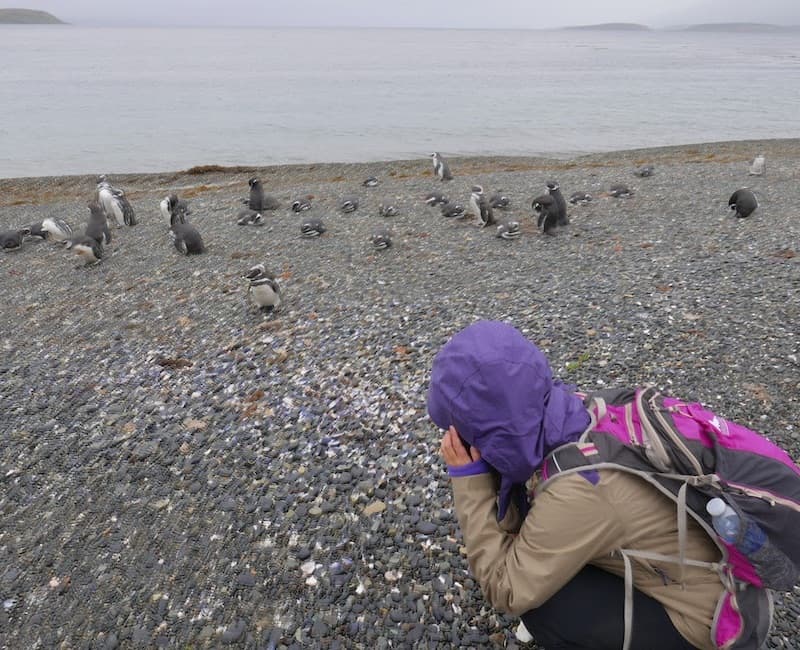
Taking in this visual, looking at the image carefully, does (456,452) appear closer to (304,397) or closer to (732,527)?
(732,527)

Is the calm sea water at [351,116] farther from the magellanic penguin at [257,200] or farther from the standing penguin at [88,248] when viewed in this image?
the standing penguin at [88,248]

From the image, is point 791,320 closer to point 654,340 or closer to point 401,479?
point 654,340

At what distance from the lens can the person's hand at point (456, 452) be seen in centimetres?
246

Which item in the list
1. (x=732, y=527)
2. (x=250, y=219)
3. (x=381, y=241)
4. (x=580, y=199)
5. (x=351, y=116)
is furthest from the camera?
(x=351, y=116)

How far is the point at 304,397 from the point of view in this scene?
600 cm

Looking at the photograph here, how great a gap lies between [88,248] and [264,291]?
5.32 meters

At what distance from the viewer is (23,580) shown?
13.6 feet

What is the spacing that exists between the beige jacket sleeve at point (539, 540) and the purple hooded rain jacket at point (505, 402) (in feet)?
0.56

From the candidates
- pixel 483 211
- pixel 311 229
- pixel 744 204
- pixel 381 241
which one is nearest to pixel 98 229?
pixel 311 229

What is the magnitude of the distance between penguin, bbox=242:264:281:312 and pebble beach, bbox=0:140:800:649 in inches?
8.9

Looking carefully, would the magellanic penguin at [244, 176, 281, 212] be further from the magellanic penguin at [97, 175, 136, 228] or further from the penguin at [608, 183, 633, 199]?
the penguin at [608, 183, 633, 199]

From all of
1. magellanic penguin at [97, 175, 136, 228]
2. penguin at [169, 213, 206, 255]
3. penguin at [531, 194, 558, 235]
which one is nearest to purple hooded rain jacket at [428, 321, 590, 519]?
penguin at [531, 194, 558, 235]

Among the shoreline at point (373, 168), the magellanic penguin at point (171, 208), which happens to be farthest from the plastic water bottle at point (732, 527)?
the shoreline at point (373, 168)

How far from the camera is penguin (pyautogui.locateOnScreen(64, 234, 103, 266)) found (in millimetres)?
11180
